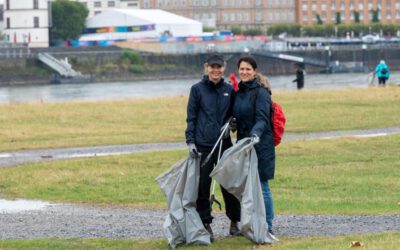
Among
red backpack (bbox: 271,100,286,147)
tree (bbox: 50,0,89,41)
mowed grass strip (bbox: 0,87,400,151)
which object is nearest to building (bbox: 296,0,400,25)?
tree (bbox: 50,0,89,41)

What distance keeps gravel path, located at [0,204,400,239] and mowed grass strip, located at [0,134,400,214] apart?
31.3 inches

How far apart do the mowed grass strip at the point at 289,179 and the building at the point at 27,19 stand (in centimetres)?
11853

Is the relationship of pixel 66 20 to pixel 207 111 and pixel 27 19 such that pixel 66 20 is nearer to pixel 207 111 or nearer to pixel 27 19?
pixel 27 19

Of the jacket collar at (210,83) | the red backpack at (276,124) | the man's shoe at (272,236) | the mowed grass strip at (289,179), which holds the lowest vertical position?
the mowed grass strip at (289,179)

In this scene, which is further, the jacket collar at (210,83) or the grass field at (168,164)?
the grass field at (168,164)

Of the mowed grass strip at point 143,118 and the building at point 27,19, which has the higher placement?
the building at point 27,19

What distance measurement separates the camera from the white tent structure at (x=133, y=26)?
151375 millimetres

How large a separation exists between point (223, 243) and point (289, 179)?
6332mm

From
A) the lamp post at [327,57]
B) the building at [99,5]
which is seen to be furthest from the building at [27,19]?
the lamp post at [327,57]

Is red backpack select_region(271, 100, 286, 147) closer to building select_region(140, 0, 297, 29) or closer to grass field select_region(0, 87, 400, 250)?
grass field select_region(0, 87, 400, 250)

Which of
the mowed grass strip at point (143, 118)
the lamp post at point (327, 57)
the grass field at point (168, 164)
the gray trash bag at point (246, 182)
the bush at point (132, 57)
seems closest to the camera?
the gray trash bag at point (246, 182)

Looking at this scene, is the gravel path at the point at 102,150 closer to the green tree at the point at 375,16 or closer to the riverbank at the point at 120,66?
the riverbank at the point at 120,66

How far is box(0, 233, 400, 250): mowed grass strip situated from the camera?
39.0 feet

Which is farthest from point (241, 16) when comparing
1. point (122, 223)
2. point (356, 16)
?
point (122, 223)
